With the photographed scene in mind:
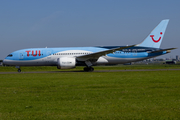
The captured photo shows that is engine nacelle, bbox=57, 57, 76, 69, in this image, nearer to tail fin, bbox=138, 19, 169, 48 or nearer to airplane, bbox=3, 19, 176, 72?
airplane, bbox=3, 19, 176, 72

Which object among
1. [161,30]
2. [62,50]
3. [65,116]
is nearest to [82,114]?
[65,116]

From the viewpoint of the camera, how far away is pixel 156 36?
103ft

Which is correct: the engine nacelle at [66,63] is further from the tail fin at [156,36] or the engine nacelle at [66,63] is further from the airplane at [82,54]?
the tail fin at [156,36]

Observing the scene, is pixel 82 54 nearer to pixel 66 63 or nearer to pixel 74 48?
pixel 74 48

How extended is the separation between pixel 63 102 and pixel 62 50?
74.1 ft

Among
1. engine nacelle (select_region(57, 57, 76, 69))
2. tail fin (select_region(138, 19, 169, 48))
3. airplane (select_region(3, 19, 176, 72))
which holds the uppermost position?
tail fin (select_region(138, 19, 169, 48))

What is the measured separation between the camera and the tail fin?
30866 mm

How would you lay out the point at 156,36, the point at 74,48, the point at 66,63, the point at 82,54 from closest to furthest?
the point at 66,63, the point at 82,54, the point at 74,48, the point at 156,36


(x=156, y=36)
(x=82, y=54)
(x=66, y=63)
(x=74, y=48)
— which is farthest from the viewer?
(x=156, y=36)

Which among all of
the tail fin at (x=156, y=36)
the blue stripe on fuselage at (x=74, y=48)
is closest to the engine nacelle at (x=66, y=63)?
the blue stripe on fuselage at (x=74, y=48)

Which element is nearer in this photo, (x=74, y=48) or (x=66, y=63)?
(x=66, y=63)

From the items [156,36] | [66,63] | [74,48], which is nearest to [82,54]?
[74,48]

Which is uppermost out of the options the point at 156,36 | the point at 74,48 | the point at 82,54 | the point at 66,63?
the point at 156,36

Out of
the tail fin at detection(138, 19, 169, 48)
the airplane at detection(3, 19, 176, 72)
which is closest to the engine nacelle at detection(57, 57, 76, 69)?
the airplane at detection(3, 19, 176, 72)
